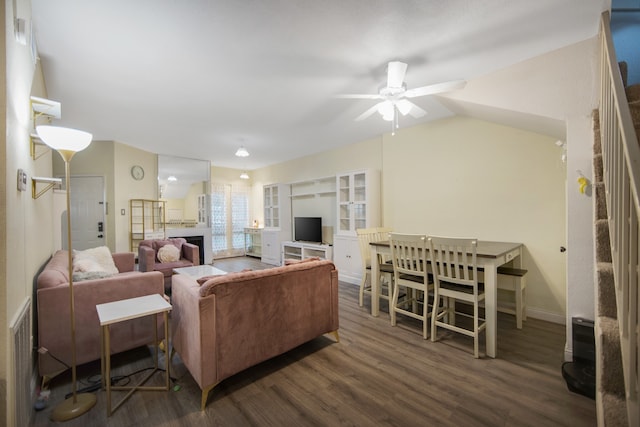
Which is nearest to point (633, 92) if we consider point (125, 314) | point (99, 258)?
point (125, 314)

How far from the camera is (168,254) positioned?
4.23 m

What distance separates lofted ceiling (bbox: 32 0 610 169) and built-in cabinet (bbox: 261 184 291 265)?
9.94ft

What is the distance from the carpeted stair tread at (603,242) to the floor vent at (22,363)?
310 centimetres

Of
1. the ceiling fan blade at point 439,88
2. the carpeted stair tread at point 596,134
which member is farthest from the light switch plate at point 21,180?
the carpeted stair tread at point 596,134

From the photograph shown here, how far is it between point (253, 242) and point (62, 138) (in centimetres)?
601

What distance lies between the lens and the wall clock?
5.27 metres

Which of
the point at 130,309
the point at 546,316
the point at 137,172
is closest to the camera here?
the point at 130,309

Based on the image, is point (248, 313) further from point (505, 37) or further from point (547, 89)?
point (547, 89)

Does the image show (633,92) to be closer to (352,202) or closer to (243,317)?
(243,317)

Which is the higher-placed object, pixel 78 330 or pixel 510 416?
pixel 78 330

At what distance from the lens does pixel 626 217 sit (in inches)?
40.6

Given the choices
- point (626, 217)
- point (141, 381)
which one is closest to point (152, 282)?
point (141, 381)

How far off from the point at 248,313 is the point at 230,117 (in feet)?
8.98

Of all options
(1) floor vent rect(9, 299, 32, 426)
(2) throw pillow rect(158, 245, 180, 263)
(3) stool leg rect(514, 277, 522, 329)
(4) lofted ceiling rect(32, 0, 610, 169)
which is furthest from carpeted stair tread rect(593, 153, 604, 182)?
(2) throw pillow rect(158, 245, 180, 263)
